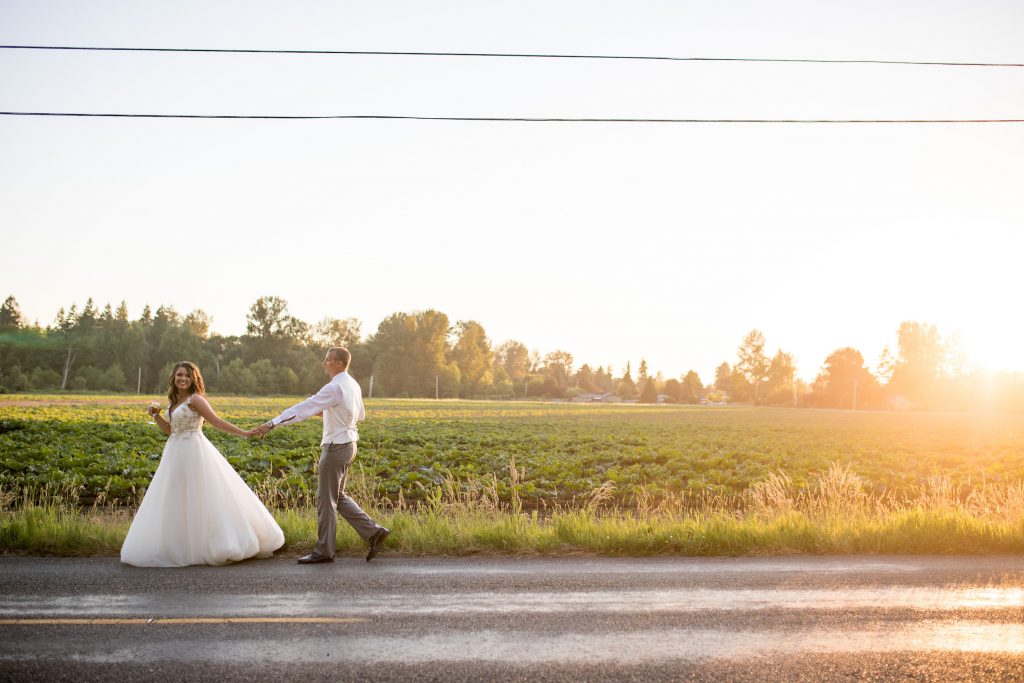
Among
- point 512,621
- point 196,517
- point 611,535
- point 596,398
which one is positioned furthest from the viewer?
point 596,398

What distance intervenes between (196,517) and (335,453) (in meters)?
1.58

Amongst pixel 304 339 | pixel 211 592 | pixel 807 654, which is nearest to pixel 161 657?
pixel 211 592

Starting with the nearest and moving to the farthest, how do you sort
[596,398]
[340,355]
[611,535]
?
1. [340,355]
2. [611,535]
3. [596,398]

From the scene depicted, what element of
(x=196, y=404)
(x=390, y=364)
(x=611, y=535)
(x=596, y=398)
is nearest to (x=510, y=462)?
(x=611, y=535)

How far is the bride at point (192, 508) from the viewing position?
787cm

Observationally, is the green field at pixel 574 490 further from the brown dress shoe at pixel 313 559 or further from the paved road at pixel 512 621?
the paved road at pixel 512 621

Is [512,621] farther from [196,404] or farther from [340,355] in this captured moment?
[196,404]

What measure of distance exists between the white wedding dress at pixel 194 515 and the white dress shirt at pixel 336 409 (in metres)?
0.93

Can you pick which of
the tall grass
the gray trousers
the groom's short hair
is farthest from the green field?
the groom's short hair

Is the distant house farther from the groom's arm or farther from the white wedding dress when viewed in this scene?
the groom's arm

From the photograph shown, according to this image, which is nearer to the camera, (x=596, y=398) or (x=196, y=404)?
(x=196, y=404)

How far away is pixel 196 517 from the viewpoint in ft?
26.3

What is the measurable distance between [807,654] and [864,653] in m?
0.39

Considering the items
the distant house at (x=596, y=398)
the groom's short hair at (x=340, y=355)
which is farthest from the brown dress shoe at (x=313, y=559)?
the distant house at (x=596, y=398)
